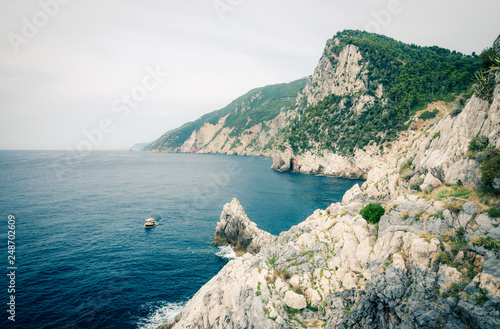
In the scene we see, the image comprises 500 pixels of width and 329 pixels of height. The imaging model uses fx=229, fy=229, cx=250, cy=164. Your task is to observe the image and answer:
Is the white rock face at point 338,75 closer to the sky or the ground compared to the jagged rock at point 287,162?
closer to the sky

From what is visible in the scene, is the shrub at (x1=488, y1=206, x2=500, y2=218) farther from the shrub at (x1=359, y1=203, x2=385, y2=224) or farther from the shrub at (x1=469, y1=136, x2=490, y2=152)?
the shrub at (x1=359, y1=203, x2=385, y2=224)

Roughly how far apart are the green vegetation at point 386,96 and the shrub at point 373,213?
92477mm

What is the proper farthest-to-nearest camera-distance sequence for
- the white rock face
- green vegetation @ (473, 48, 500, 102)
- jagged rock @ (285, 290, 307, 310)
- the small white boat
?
the white rock face < the small white boat < jagged rock @ (285, 290, 307, 310) < green vegetation @ (473, 48, 500, 102)

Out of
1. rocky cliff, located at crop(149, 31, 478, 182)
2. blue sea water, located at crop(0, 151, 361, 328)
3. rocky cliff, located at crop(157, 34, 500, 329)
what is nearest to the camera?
rocky cliff, located at crop(157, 34, 500, 329)

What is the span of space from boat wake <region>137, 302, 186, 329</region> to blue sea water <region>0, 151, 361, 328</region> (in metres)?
0.12

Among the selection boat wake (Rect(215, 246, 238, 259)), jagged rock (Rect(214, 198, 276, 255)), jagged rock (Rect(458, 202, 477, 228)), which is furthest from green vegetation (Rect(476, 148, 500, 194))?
boat wake (Rect(215, 246, 238, 259))

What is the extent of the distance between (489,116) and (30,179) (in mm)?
142890

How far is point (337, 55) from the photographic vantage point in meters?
140

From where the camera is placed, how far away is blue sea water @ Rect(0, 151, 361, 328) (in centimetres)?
2952

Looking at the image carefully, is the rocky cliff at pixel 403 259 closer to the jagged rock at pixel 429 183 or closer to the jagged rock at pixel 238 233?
the jagged rock at pixel 429 183

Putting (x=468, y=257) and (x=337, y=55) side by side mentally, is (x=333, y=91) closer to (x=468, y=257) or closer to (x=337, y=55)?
(x=337, y=55)

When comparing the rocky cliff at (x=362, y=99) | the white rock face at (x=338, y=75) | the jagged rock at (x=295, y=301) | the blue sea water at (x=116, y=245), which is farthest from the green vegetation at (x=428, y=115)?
the jagged rock at (x=295, y=301)

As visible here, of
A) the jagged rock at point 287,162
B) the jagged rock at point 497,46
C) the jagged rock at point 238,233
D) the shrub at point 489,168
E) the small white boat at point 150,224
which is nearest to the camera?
the shrub at point 489,168

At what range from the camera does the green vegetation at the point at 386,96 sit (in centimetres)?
9781
